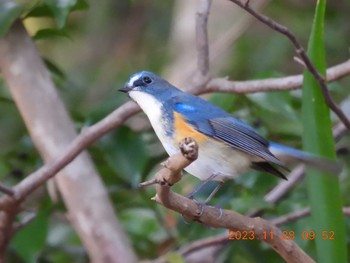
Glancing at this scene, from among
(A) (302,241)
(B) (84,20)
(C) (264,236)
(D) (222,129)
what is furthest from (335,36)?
(C) (264,236)

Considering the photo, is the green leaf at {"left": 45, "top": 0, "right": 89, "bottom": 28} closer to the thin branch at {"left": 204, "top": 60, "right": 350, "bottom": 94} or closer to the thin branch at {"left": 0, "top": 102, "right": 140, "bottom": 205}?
the thin branch at {"left": 0, "top": 102, "right": 140, "bottom": 205}

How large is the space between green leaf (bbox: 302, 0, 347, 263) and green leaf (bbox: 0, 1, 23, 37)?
951mm

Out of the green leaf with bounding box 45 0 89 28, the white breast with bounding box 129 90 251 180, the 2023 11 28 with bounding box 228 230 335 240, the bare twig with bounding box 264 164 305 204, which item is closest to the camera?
the 2023 11 28 with bounding box 228 230 335 240

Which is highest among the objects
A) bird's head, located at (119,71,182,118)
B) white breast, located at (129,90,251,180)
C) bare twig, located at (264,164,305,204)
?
bird's head, located at (119,71,182,118)

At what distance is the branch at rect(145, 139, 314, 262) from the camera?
6.30ft

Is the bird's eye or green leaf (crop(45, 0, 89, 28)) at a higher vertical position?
green leaf (crop(45, 0, 89, 28))

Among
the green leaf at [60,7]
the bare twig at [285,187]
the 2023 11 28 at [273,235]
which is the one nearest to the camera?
the 2023 11 28 at [273,235]

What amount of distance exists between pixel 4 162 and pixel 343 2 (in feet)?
7.87

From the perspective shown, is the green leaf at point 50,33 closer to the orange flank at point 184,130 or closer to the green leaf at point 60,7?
the green leaf at point 60,7

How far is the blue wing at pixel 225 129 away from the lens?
8.32 feet

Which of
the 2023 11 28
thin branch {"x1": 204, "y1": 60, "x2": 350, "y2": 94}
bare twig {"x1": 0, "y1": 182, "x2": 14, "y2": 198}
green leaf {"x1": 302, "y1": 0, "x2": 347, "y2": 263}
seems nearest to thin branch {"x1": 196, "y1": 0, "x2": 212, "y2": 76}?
thin branch {"x1": 204, "y1": 60, "x2": 350, "y2": 94}

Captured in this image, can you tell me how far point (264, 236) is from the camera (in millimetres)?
2242

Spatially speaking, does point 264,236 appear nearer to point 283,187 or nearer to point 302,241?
point 302,241

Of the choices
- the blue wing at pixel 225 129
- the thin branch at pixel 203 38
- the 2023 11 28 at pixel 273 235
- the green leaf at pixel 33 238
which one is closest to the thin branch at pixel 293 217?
the 2023 11 28 at pixel 273 235
